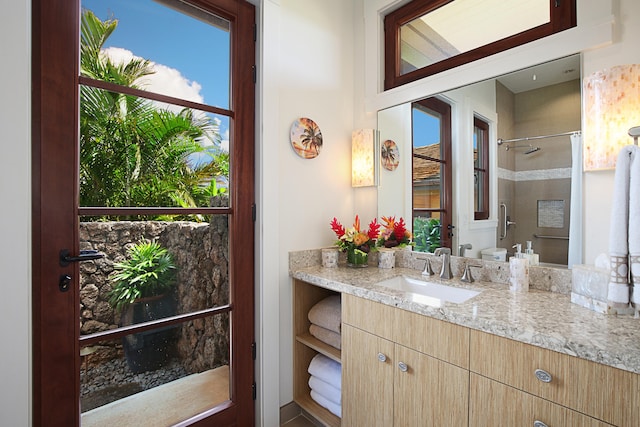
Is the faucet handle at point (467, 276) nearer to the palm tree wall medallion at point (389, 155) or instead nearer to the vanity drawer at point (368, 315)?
the vanity drawer at point (368, 315)

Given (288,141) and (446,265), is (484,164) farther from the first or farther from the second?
(288,141)

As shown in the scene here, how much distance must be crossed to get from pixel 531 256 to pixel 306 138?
4.41 feet

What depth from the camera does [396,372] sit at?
50.8 inches

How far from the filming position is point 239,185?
5.47 ft

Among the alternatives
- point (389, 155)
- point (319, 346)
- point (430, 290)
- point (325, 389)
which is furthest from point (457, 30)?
point (325, 389)

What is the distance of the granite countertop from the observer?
82 centimetres

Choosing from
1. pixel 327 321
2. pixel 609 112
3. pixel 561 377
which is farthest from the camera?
pixel 327 321

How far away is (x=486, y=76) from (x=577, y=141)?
53cm

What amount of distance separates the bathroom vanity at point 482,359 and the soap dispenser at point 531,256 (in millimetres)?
151

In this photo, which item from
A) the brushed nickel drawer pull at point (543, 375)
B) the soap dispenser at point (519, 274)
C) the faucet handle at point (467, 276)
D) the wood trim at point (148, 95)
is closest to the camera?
the brushed nickel drawer pull at point (543, 375)

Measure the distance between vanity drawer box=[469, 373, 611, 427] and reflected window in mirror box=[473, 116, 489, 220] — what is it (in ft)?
2.87

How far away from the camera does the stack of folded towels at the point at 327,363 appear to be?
1.66 meters

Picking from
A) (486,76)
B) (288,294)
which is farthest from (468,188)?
(288,294)

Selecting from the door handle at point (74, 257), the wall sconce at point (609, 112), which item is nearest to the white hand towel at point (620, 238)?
the wall sconce at point (609, 112)
